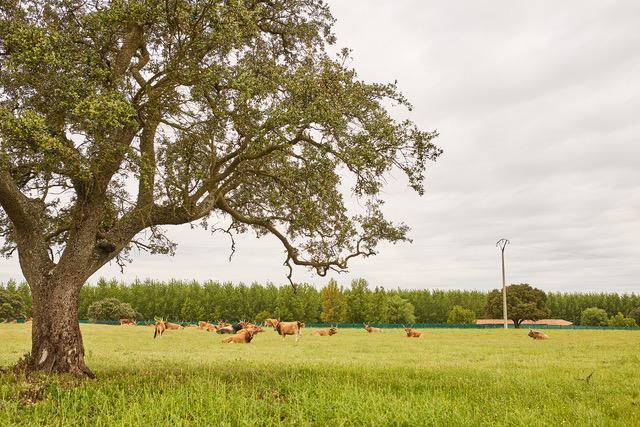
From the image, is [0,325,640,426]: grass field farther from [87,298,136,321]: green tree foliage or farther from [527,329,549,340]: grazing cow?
[87,298,136,321]: green tree foliage

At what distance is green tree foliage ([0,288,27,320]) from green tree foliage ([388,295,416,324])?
236 ft

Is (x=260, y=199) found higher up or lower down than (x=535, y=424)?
higher up

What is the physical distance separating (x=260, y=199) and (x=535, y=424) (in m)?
13.1

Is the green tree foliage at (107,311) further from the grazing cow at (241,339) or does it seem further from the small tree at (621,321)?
the small tree at (621,321)

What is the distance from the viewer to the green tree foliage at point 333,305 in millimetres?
109375

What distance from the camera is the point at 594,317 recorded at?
397 ft

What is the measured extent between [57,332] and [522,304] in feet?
302

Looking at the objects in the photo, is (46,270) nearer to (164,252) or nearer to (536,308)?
(164,252)

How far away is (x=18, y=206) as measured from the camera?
15.9 m

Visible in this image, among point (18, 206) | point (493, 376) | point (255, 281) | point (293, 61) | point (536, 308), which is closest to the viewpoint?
point (18, 206)

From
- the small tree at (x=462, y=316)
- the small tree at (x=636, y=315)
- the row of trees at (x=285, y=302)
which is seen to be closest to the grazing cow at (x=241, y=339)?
the row of trees at (x=285, y=302)

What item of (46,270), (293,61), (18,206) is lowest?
(46,270)

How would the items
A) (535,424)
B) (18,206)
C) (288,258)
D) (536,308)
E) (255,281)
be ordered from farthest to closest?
(255,281), (536,308), (288,258), (18,206), (535,424)

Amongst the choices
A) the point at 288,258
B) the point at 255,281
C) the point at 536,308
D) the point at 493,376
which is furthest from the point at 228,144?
the point at 255,281
